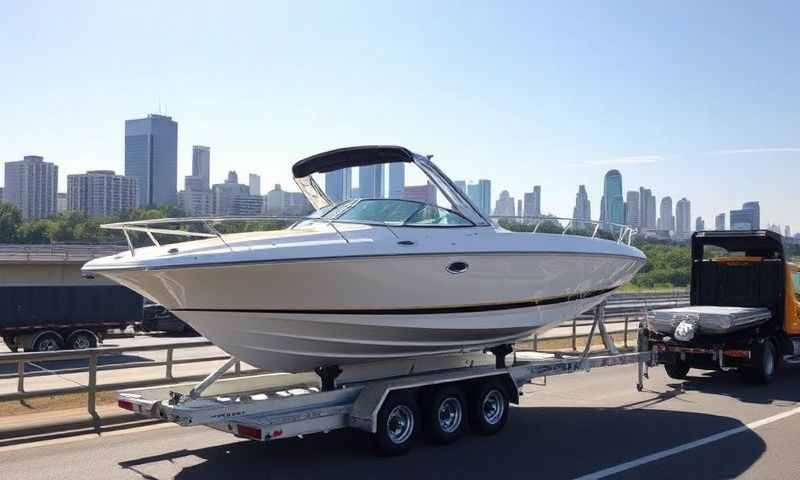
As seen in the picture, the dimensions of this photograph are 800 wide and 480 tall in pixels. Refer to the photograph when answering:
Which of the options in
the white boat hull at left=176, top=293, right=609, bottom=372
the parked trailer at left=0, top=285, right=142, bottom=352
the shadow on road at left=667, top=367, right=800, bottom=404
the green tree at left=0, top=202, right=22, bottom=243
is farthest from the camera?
the green tree at left=0, top=202, right=22, bottom=243

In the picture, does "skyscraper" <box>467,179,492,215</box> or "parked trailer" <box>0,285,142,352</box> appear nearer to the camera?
"skyscraper" <box>467,179,492,215</box>

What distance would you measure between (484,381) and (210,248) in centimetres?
377

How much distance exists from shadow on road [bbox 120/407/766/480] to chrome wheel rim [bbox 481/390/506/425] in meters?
0.22

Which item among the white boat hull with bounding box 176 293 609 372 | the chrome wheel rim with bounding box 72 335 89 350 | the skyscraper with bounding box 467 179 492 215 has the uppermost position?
the skyscraper with bounding box 467 179 492 215

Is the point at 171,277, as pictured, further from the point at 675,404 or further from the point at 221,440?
the point at 675,404

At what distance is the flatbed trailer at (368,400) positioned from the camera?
24.8ft

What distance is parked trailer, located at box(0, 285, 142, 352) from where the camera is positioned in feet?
67.1

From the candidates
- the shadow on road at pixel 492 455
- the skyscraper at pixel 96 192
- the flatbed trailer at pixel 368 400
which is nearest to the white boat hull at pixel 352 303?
the flatbed trailer at pixel 368 400

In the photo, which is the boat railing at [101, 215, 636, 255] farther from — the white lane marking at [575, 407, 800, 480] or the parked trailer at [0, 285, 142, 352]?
the parked trailer at [0, 285, 142, 352]

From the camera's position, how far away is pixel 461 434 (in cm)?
929

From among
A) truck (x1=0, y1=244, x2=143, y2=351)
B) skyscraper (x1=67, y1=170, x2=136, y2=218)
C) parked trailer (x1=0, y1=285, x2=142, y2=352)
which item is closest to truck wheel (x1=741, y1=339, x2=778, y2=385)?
truck (x1=0, y1=244, x2=143, y2=351)

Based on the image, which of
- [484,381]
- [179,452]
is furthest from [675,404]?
[179,452]

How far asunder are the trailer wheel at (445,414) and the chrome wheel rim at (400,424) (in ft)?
0.90

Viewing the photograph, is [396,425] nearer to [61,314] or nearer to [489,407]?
[489,407]
